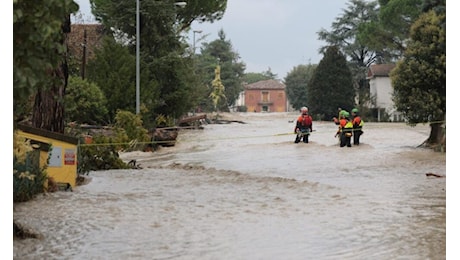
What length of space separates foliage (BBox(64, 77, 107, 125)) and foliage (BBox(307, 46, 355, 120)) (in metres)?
40.0

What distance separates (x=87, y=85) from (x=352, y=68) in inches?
2132

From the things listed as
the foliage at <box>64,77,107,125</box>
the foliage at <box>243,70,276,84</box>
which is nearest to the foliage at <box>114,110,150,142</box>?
the foliage at <box>64,77,107,125</box>

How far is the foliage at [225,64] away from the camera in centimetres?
10875

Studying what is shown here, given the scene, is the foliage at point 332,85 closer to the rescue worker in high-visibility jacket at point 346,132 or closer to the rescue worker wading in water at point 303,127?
the rescue worker wading in water at point 303,127

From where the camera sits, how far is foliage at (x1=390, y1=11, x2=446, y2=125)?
27297 millimetres

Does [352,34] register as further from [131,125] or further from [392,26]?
[131,125]

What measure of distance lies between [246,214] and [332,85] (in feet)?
196

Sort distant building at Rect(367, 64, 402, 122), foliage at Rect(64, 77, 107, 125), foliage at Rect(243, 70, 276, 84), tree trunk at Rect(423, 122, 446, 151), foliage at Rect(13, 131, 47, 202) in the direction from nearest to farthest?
1. foliage at Rect(13, 131, 47, 202)
2. tree trunk at Rect(423, 122, 446, 151)
3. foliage at Rect(64, 77, 107, 125)
4. distant building at Rect(367, 64, 402, 122)
5. foliage at Rect(243, 70, 276, 84)

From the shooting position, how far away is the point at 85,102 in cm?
3319

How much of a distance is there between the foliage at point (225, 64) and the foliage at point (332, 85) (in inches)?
1349

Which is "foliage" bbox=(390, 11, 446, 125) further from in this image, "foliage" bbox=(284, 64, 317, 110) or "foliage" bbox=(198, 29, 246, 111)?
"foliage" bbox=(284, 64, 317, 110)

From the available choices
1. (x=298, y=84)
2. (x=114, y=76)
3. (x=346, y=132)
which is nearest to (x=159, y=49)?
(x=114, y=76)

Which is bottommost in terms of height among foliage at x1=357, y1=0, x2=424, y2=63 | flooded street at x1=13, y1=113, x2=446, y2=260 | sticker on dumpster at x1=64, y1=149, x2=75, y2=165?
flooded street at x1=13, y1=113, x2=446, y2=260

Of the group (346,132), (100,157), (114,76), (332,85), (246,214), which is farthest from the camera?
(332,85)
